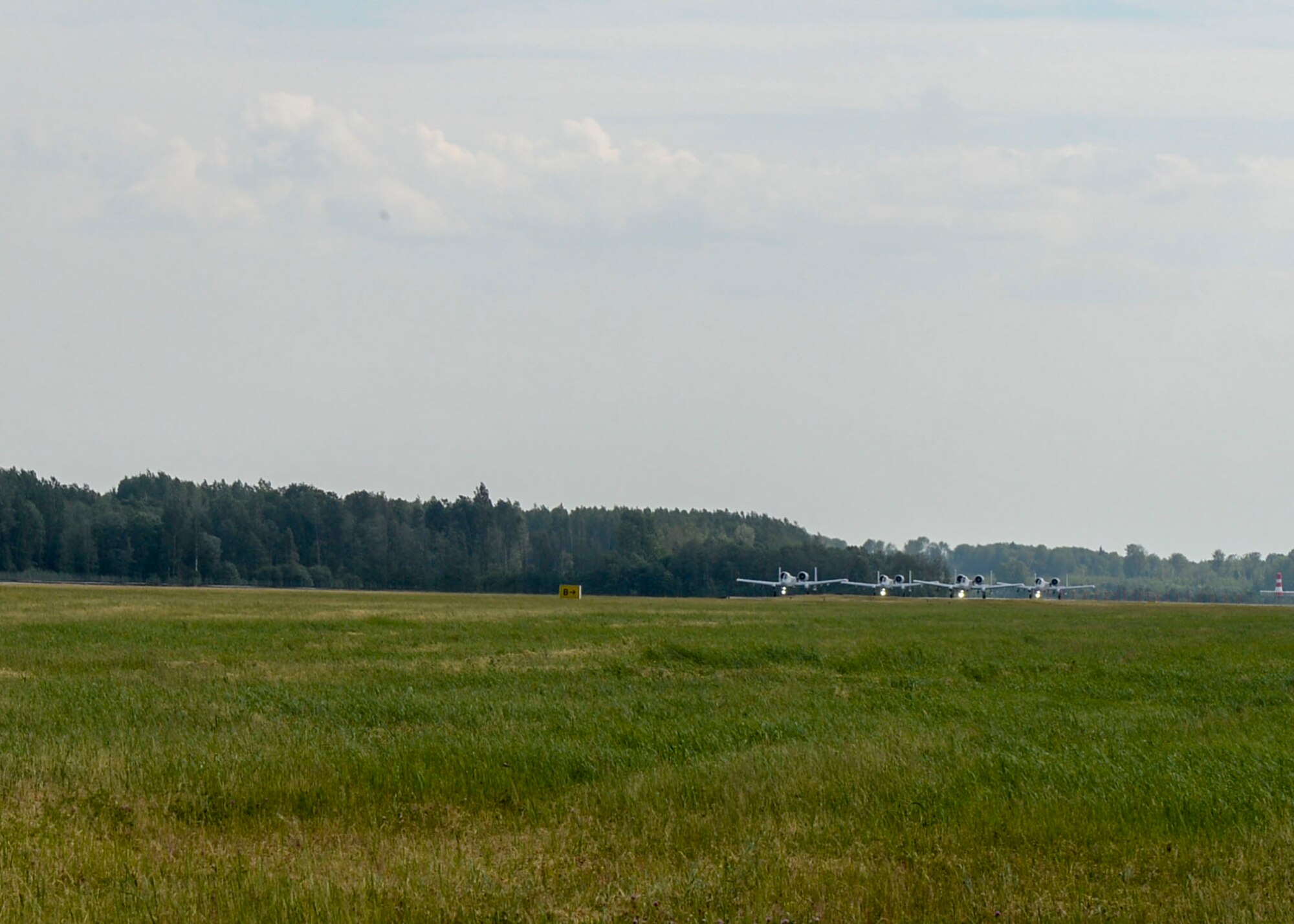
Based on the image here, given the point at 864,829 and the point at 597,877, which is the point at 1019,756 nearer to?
the point at 864,829

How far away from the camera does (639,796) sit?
15000 mm

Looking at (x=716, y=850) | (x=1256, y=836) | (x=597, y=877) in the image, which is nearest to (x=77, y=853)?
(x=597, y=877)

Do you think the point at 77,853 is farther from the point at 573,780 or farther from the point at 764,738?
the point at 764,738

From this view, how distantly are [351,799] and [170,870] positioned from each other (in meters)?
3.54

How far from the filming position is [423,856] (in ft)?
39.8

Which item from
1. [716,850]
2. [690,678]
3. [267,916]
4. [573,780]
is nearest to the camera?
[267,916]

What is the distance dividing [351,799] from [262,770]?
160cm

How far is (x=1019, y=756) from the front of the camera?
17156mm

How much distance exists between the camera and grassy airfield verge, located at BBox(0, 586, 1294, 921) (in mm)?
10867

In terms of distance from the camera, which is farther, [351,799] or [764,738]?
[764,738]

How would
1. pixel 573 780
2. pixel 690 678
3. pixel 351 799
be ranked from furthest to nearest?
pixel 690 678 < pixel 573 780 < pixel 351 799

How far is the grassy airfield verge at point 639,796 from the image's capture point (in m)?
10.9

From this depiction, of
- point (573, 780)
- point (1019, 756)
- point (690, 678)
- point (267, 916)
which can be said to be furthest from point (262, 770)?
point (690, 678)

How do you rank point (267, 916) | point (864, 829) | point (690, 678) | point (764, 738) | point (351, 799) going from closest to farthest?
1. point (267, 916)
2. point (864, 829)
3. point (351, 799)
4. point (764, 738)
5. point (690, 678)
